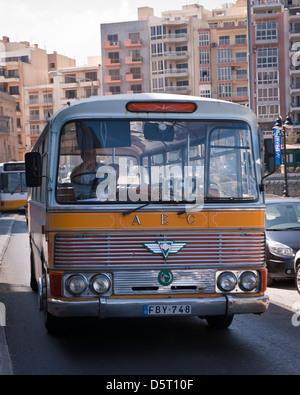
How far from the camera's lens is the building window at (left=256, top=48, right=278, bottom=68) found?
311ft

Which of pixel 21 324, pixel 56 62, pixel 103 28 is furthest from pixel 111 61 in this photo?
pixel 21 324

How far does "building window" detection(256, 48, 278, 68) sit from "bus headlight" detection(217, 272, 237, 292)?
89287 millimetres

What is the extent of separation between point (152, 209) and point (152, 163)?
496 mm

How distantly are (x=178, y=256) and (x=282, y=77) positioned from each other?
293ft

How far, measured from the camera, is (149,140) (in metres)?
8.17

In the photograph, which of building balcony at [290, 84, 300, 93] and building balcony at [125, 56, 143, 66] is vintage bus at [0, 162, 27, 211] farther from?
building balcony at [125, 56, 143, 66]

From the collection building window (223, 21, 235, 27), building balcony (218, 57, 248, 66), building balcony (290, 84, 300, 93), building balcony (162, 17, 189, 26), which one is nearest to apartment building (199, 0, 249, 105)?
building balcony (218, 57, 248, 66)

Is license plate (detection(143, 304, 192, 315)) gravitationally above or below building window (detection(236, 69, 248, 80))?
below

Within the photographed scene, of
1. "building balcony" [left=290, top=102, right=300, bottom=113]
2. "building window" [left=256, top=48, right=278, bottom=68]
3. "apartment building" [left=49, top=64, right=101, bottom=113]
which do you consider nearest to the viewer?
"building balcony" [left=290, top=102, right=300, bottom=113]

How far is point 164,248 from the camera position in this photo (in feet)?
26.1

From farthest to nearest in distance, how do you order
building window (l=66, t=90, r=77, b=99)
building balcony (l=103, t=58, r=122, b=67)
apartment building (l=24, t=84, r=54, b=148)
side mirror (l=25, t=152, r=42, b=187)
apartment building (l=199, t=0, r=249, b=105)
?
apartment building (l=24, t=84, r=54, b=148) → building window (l=66, t=90, r=77, b=99) → building balcony (l=103, t=58, r=122, b=67) → apartment building (l=199, t=0, r=249, b=105) → side mirror (l=25, t=152, r=42, b=187)

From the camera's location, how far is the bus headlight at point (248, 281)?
8.09m

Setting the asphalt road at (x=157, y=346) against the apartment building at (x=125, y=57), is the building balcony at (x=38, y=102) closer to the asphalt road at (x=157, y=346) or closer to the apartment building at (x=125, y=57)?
the apartment building at (x=125, y=57)

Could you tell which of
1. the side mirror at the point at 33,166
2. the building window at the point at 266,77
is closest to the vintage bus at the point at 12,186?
the side mirror at the point at 33,166
